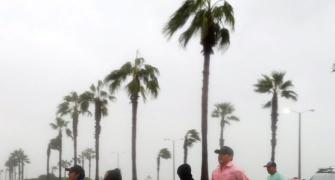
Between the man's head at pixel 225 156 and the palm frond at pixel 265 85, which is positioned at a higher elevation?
the palm frond at pixel 265 85

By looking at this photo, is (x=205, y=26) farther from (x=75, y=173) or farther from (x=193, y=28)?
(x=75, y=173)

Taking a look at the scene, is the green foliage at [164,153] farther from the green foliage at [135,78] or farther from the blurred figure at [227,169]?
the blurred figure at [227,169]

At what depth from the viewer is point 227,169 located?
304 inches

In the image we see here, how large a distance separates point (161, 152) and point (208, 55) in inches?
3227

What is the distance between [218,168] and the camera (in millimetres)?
7918

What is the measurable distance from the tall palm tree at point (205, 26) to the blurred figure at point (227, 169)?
1612cm

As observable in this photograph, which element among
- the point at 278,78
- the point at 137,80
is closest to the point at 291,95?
the point at 278,78

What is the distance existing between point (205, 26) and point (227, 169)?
17.0 metres

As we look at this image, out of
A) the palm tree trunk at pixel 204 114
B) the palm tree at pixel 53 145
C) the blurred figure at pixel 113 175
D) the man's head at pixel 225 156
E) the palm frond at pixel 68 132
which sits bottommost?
the blurred figure at pixel 113 175

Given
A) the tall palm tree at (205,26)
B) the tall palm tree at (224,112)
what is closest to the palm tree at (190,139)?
the tall palm tree at (224,112)

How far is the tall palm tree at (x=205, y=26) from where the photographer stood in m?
24.2

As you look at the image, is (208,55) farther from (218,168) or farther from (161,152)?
(161,152)

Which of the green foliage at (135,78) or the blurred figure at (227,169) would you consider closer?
the blurred figure at (227,169)

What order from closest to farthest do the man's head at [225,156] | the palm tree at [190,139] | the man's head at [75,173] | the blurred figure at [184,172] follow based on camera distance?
1. the blurred figure at [184,172]
2. the man's head at [225,156]
3. the man's head at [75,173]
4. the palm tree at [190,139]
